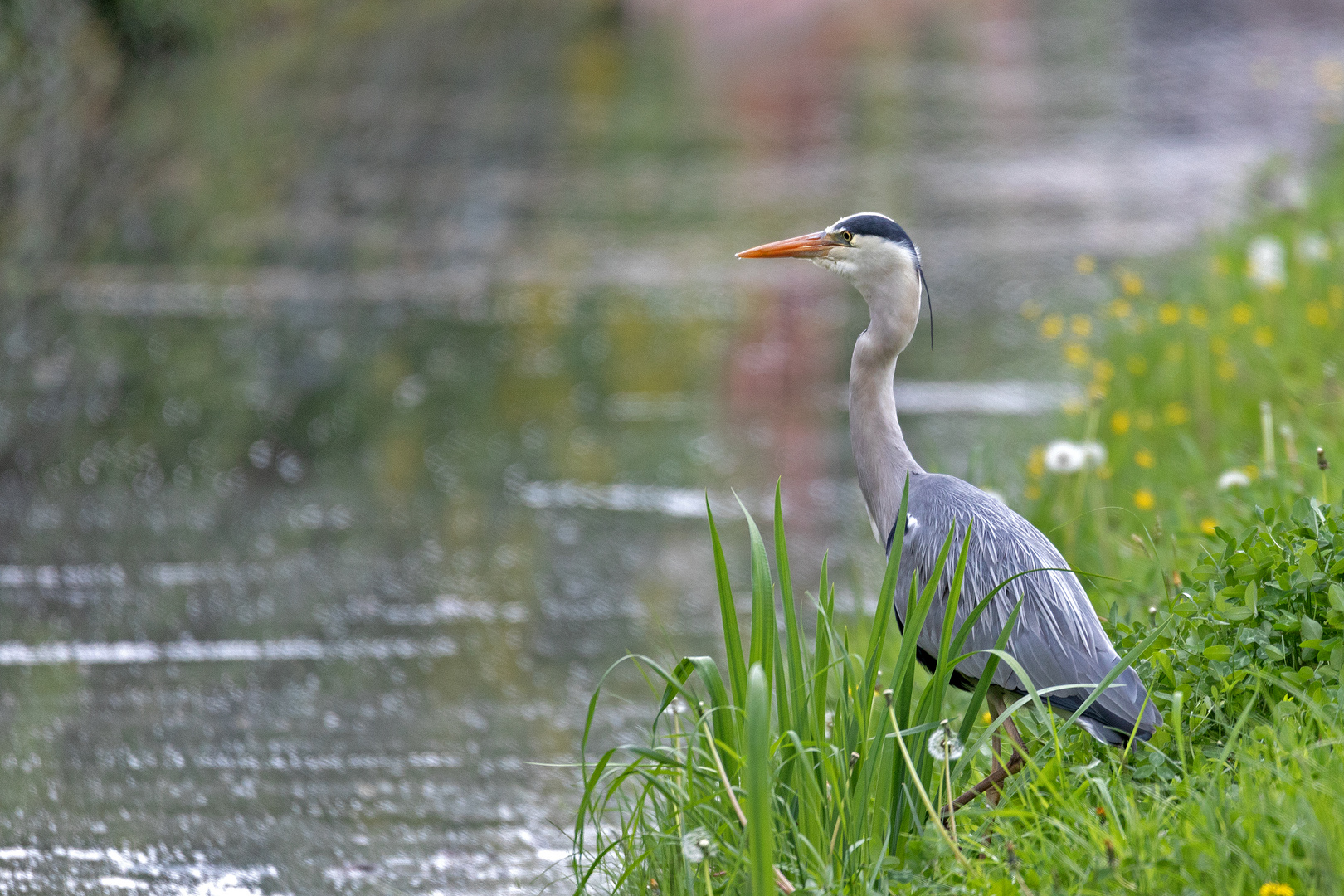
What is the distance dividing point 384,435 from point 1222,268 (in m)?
3.67

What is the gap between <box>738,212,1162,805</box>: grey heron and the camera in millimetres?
3092

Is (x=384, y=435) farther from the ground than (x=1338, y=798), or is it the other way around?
(x=1338, y=798)

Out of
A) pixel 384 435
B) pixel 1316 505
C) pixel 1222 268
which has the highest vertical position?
pixel 1316 505

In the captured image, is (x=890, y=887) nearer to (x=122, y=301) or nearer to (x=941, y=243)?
(x=122, y=301)

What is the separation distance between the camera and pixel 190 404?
685 centimetres

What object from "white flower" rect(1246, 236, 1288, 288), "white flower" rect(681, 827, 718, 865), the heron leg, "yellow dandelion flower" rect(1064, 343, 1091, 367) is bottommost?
"yellow dandelion flower" rect(1064, 343, 1091, 367)

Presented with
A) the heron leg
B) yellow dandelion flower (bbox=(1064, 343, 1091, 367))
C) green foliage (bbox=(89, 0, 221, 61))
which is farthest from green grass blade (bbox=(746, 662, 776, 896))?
green foliage (bbox=(89, 0, 221, 61))

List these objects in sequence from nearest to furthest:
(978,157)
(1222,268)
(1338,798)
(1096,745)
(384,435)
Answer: (1338,798)
(1096,745)
(384,435)
(1222,268)
(978,157)

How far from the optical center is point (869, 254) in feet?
11.6

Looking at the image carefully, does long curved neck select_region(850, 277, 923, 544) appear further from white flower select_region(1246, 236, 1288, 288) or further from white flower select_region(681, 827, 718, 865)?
white flower select_region(1246, 236, 1288, 288)

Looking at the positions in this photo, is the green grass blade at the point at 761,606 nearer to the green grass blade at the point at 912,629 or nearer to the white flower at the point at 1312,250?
the green grass blade at the point at 912,629

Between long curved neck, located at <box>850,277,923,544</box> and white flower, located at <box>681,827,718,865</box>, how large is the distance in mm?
996

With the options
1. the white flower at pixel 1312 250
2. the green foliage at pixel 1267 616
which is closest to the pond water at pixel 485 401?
the green foliage at pixel 1267 616

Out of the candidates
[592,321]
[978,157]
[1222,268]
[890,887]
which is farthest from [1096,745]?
[978,157]
